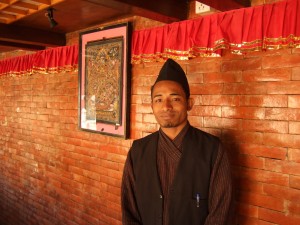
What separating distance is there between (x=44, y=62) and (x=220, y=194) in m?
2.84

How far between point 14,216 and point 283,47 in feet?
14.7

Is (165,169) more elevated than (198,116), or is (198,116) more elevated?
(198,116)

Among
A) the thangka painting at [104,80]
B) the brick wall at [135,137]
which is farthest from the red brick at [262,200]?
the thangka painting at [104,80]

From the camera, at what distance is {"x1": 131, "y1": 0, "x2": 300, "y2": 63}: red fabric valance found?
63.4 inches

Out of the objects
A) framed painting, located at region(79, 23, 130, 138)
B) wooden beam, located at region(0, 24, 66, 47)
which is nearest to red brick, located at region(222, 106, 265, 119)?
framed painting, located at region(79, 23, 130, 138)

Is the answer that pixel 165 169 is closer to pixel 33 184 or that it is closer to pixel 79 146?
pixel 79 146

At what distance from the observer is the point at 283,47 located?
1629mm

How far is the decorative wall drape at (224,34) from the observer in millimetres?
1614

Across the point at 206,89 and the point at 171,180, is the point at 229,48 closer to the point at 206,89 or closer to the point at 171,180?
the point at 206,89

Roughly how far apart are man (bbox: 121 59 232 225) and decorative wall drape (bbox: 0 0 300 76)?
456 mm

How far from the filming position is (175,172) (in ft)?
4.99

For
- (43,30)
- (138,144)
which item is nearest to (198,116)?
(138,144)

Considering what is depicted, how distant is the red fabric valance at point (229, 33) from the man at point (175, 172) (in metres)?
0.45

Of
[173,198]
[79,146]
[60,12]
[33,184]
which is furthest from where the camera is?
[33,184]
